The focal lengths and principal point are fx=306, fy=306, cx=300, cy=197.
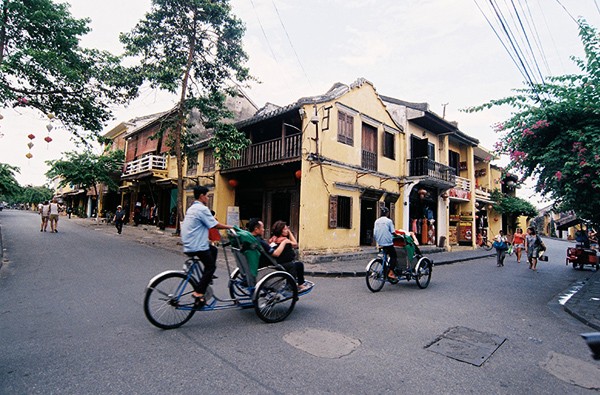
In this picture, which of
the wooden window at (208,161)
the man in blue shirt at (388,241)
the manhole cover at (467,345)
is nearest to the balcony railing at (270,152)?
the wooden window at (208,161)

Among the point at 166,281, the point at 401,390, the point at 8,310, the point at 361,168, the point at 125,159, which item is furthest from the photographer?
the point at 125,159

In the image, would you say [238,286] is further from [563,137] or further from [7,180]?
[7,180]

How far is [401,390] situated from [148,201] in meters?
23.9

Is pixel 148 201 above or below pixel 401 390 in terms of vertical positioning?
above

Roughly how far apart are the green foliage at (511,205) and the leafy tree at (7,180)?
30607mm

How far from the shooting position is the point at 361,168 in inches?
537

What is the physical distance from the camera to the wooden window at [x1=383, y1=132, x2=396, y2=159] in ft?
50.1

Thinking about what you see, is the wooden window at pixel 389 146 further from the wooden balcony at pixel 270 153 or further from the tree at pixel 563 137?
the tree at pixel 563 137

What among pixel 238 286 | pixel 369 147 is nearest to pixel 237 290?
pixel 238 286

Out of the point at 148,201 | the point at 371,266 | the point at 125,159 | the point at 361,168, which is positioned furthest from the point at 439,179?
the point at 125,159

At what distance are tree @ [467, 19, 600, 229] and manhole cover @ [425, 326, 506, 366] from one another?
3.77m

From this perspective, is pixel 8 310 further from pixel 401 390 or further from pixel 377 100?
pixel 377 100

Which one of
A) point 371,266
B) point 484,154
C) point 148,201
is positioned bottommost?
point 371,266

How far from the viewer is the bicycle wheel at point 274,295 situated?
4.35 m
